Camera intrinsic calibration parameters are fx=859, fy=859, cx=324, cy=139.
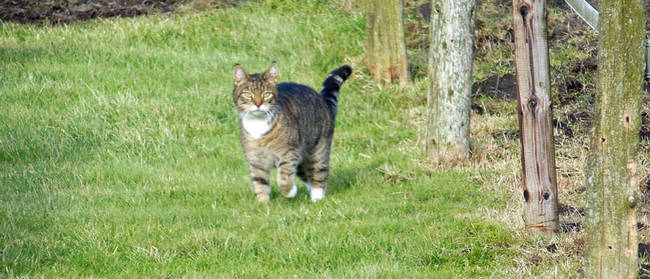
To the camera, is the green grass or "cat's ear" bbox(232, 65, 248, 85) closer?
the green grass

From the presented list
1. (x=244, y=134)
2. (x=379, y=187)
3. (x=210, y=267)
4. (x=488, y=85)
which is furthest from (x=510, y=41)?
(x=210, y=267)

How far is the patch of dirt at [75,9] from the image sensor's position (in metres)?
13.6

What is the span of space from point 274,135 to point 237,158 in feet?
5.77

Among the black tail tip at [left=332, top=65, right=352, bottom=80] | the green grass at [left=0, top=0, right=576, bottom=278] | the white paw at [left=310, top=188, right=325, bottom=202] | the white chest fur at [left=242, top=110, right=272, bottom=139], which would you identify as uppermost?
the black tail tip at [left=332, top=65, right=352, bottom=80]

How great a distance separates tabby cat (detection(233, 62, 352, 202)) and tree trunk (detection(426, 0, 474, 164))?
54.0 inches

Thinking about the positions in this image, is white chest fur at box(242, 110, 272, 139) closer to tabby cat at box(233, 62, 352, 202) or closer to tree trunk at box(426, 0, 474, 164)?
tabby cat at box(233, 62, 352, 202)

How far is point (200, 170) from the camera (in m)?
8.67

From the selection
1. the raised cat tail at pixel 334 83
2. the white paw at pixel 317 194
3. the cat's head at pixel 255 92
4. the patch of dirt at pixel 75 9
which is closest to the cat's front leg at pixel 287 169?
the white paw at pixel 317 194

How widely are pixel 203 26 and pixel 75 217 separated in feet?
21.7

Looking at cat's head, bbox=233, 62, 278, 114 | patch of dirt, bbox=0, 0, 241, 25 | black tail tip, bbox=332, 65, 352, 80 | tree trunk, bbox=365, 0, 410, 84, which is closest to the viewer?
cat's head, bbox=233, 62, 278, 114

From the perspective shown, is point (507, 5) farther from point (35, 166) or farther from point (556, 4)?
point (35, 166)

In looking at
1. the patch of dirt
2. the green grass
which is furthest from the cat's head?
the patch of dirt

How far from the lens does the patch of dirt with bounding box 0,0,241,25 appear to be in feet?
44.8

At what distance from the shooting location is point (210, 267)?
5793 mm
